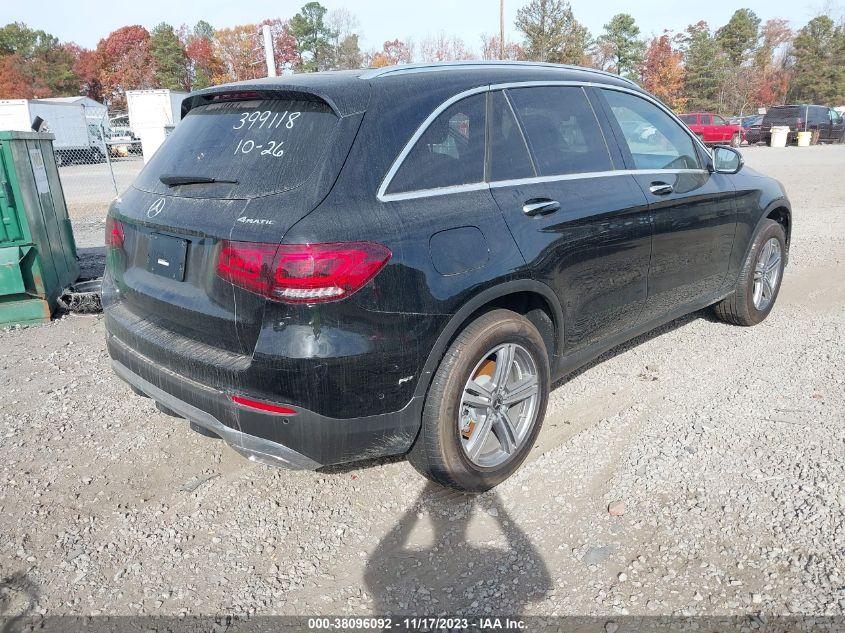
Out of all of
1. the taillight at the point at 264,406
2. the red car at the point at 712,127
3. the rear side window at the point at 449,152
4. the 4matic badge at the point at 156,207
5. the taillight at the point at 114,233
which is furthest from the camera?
the red car at the point at 712,127

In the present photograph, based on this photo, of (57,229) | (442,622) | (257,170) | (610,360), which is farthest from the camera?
(57,229)

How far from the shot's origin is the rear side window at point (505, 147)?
2.98 meters

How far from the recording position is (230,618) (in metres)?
2.38

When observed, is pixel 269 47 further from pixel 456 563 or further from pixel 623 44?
pixel 623 44

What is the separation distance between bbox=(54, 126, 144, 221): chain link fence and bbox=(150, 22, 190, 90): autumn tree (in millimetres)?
35029

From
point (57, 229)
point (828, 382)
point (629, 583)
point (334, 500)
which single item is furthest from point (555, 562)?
point (57, 229)

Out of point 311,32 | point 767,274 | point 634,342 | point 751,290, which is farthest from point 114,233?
point 311,32

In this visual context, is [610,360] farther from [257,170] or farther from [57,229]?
[57,229]

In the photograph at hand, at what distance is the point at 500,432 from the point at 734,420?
151 centimetres

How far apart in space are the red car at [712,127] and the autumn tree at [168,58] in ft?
180

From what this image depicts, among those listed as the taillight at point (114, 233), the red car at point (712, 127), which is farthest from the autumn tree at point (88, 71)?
the taillight at point (114, 233)

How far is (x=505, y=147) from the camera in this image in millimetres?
3039

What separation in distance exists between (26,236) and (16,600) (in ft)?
13.4

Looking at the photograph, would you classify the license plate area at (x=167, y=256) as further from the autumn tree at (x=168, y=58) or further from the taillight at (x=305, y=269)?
the autumn tree at (x=168, y=58)
